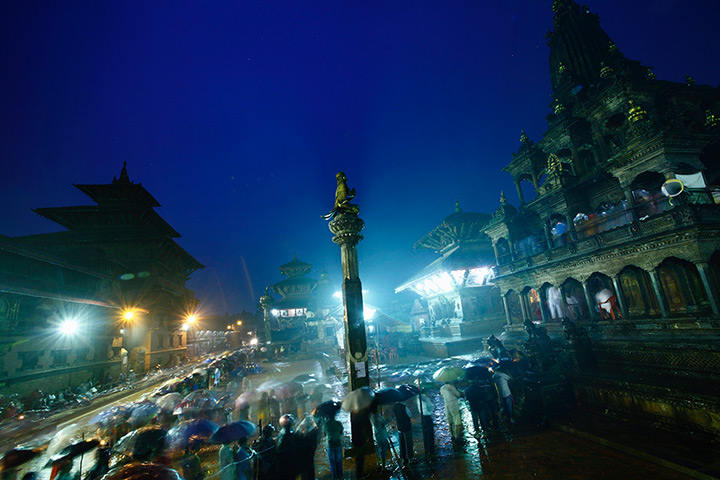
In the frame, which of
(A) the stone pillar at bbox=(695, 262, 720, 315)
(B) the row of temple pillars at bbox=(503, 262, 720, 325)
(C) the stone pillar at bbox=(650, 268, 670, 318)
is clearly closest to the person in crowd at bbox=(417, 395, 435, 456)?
(B) the row of temple pillars at bbox=(503, 262, 720, 325)

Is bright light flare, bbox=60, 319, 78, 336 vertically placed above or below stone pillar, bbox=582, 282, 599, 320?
above

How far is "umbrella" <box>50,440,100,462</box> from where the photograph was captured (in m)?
5.74

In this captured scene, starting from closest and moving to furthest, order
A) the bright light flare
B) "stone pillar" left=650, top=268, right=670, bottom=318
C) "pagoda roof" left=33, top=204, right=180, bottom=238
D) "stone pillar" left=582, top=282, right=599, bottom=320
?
"stone pillar" left=650, top=268, right=670, bottom=318, "stone pillar" left=582, top=282, right=599, bottom=320, the bright light flare, "pagoda roof" left=33, top=204, right=180, bottom=238

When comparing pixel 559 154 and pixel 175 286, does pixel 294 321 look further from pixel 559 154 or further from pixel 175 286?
pixel 559 154

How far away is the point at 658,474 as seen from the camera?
582 cm

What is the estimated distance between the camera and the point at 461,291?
26.8 m

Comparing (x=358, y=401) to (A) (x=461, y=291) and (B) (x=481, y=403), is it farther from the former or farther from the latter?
(A) (x=461, y=291)

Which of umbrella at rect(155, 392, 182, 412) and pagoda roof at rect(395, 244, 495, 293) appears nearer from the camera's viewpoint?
umbrella at rect(155, 392, 182, 412)

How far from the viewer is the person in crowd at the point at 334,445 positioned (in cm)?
637

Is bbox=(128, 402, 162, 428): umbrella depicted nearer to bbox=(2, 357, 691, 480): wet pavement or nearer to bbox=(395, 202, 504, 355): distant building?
bbox=(2, 357, 691, 480): wet pavement

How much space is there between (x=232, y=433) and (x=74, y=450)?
2995 mm

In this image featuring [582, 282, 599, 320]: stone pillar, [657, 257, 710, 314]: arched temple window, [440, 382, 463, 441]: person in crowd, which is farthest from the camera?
[582, 282, 599, 320]: stone pillar

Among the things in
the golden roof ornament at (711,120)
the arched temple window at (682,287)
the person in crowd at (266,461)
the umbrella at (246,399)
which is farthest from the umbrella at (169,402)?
the golden roof ornament at (711,120)

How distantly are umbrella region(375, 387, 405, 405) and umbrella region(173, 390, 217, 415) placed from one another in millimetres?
7468
